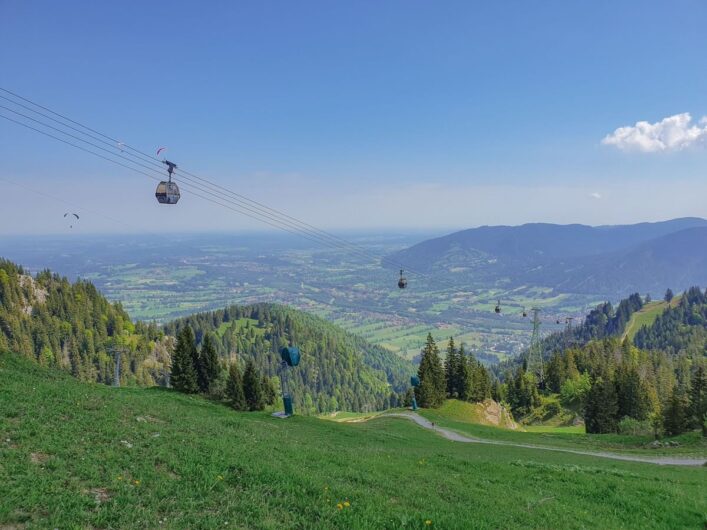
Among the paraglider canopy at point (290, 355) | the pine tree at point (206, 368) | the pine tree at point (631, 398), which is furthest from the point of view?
the pine tree at point (631, 398)

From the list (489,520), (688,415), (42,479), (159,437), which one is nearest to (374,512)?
(489,520)

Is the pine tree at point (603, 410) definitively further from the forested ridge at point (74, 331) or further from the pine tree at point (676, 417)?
the forested ridge at point (74, 331)

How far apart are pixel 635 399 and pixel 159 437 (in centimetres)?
8759

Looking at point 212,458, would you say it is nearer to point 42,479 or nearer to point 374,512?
point 42,479

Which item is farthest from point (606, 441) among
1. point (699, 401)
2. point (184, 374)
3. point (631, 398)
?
point (184, 374)

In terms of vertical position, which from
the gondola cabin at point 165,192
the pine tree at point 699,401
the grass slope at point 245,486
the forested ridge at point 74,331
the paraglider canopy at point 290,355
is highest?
the gondola cabin at point 165,192

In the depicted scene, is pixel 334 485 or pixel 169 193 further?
pixel 169 193

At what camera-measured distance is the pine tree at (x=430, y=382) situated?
82.1 m

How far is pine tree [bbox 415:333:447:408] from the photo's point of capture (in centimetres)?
8212

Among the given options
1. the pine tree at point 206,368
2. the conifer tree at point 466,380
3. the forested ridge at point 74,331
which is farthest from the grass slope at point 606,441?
the forested ridge at point 74,331

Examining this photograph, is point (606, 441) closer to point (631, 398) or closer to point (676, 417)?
point (676, 417)

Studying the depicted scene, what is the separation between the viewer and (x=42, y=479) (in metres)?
10.3

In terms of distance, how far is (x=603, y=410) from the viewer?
75.7 metres

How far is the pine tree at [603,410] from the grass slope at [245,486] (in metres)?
65.8
